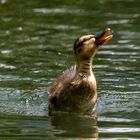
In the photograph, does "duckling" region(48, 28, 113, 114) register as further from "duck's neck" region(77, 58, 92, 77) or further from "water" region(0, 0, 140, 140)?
"water" region(0, 0, 140, 140)

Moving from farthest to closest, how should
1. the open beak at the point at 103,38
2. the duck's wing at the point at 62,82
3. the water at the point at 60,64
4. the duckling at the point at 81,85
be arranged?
the duck's wing at the point at 62,82 → the duckling at the point at 81,85 → the open beak at the point at 103,38 → the water at the point at 60,64

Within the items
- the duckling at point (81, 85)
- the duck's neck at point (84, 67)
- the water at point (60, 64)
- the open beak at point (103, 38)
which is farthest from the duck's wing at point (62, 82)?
the open beak at point (103, 38)

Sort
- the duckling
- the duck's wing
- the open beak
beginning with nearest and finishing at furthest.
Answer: the open beak, the duckling, the duck's wing

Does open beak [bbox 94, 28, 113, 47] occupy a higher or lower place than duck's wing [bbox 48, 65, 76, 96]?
higher

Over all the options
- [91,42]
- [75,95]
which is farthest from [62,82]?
[91,42]

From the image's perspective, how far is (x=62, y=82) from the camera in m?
14.9

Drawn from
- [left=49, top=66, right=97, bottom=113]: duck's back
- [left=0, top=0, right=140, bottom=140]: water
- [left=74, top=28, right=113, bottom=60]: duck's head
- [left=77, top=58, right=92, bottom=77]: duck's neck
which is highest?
[left=74, top=28, right=113, bottom=60]: duck's head

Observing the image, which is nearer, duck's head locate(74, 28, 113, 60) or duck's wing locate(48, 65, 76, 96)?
duck's head locate(74, 28, 113, 60)

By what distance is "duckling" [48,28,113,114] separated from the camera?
14.4m

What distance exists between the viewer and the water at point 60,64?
1374cm

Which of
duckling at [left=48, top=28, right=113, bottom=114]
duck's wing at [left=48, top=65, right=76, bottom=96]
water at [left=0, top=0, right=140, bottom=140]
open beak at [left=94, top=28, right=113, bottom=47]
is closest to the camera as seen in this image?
water at [left=0, top=0, right=140, bottom=140]

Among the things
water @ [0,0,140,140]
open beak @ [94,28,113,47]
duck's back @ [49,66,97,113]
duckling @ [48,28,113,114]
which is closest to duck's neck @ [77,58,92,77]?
duckling @ [48,28,113,114]

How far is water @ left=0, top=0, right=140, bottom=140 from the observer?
1374cm

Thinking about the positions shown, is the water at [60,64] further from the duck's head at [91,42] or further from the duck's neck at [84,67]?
the duck's head at [91,42]
